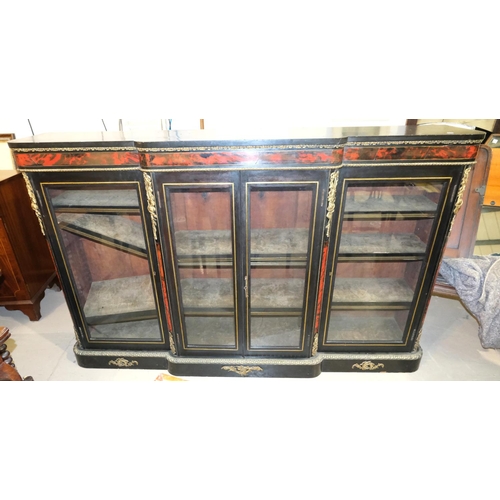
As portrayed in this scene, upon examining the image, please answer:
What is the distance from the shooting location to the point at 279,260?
6.07ft

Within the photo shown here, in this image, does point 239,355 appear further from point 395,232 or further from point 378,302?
point 395,232

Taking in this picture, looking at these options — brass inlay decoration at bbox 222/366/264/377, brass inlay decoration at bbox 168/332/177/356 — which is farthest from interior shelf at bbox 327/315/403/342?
brass inlay decoration at bbox 168/332/177/356

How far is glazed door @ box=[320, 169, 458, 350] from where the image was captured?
5.51ft

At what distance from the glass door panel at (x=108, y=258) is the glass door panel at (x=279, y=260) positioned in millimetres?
588

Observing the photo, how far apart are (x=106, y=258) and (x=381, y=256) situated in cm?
171

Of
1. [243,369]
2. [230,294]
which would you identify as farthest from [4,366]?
[243,369]

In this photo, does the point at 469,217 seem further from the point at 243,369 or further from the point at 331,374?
the point at 243,369

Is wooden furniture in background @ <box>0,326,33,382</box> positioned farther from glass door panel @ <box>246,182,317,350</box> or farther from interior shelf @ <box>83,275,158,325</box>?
glass door panel @ <box>246,182,317,350</box>

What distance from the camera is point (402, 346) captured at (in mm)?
2023

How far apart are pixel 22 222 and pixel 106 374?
1.26 meters

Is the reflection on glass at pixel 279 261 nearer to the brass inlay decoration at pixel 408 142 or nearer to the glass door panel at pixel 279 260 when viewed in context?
the glass door panel at pixel 279 260

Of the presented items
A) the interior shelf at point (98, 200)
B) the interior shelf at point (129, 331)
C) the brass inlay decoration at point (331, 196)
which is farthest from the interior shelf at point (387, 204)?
the interior shelf at point (129, 331)

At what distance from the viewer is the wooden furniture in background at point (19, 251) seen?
2236mm

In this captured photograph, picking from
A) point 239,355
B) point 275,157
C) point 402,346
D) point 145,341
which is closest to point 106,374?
point 145,341
